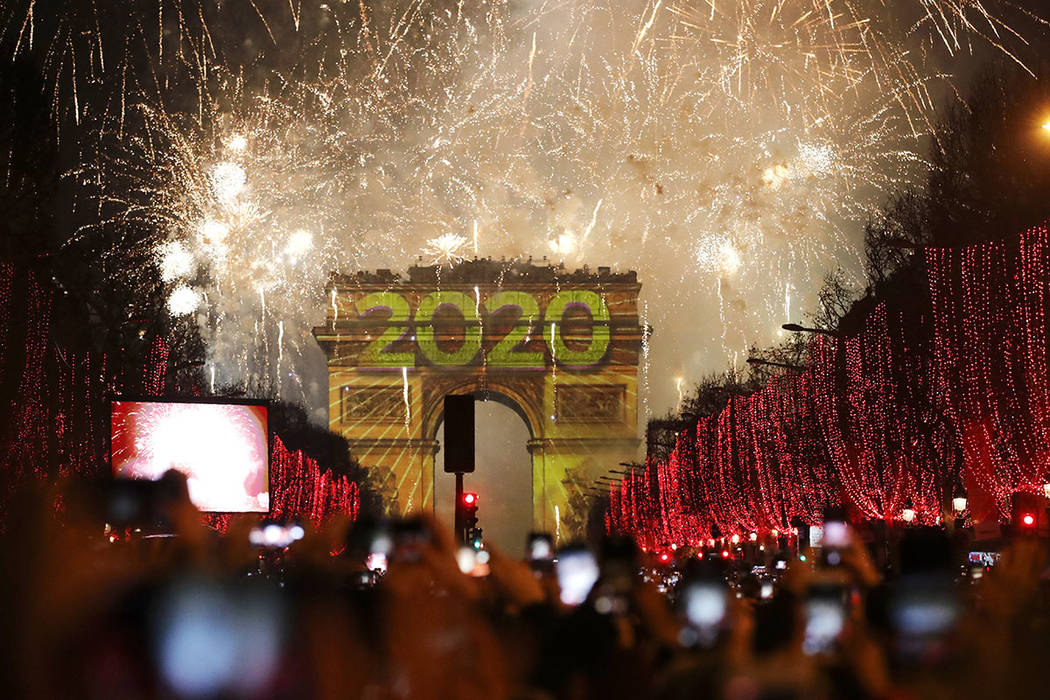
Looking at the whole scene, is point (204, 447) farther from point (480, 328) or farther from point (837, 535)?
point (480, 328)

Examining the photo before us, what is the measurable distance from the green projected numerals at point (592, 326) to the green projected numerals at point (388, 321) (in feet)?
27.7

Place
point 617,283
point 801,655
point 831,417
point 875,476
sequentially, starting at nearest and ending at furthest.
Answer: point 801,655 < point 875,476 < point 831,417 < point 617,283

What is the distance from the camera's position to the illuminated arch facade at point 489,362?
3762 inches

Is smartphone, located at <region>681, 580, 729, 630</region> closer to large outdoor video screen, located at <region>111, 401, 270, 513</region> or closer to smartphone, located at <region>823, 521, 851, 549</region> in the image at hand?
smartphone, located at <region>823, 521, 851, 549</region>

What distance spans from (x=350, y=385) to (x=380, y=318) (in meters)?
4.46

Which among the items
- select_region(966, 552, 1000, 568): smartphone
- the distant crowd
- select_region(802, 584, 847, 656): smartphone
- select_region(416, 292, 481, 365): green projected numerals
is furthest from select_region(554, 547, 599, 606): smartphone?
select_region(416, 292, 481, 365): green projected numerals

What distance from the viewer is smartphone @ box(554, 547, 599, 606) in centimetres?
1162

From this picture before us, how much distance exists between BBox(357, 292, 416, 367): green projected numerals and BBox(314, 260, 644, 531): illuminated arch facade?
58 millimetres

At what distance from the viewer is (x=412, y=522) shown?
31.1ft

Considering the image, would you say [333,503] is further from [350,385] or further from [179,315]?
[179,315]

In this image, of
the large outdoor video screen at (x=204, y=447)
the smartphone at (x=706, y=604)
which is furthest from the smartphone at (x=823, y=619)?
the large outdoor video screen at (x=204, y=447)

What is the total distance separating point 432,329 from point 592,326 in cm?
935

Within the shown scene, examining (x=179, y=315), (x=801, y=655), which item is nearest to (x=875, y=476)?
(x=179, y=315)

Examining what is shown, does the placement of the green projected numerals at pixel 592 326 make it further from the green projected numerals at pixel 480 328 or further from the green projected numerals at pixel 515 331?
the green projected numerals at pixel 515 331
